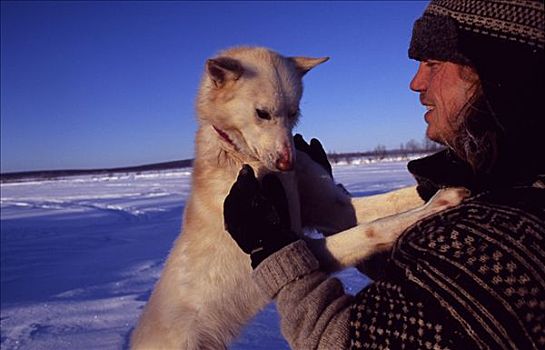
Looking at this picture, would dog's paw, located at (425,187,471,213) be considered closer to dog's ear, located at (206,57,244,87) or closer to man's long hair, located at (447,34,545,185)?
man's long hair, located at (447,34,545,185)

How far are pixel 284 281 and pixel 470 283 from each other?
625 millimetres

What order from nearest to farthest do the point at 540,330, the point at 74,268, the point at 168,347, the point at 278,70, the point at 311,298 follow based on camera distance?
the point at 540,330, the point at 311,298, the point at 168,347, the point at 278,70, the point at 74,268

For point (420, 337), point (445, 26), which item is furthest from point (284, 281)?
point (445, 26)

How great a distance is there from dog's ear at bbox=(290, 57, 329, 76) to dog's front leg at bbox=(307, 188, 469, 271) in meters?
1.31

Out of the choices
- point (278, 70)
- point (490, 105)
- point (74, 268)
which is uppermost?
point (278, 70)

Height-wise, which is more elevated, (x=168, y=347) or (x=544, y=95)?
(x=544, y=95)

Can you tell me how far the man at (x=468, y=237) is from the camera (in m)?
1.03

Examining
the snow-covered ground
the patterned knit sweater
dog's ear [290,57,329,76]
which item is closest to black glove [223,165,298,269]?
the patterned knit sweater

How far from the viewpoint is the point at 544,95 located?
120 centimetres

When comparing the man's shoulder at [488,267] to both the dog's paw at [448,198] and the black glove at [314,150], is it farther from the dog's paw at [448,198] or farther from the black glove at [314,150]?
the black glove at [314,150]

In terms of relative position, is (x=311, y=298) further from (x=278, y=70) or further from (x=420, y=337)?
(x=278, y=70)

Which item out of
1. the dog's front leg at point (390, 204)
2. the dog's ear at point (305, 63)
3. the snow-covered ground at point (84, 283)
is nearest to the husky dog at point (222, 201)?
the dog's front leg at point (390, 204)

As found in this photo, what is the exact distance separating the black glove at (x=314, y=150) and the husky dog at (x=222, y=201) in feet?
0.22

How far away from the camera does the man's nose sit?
1663 mm
